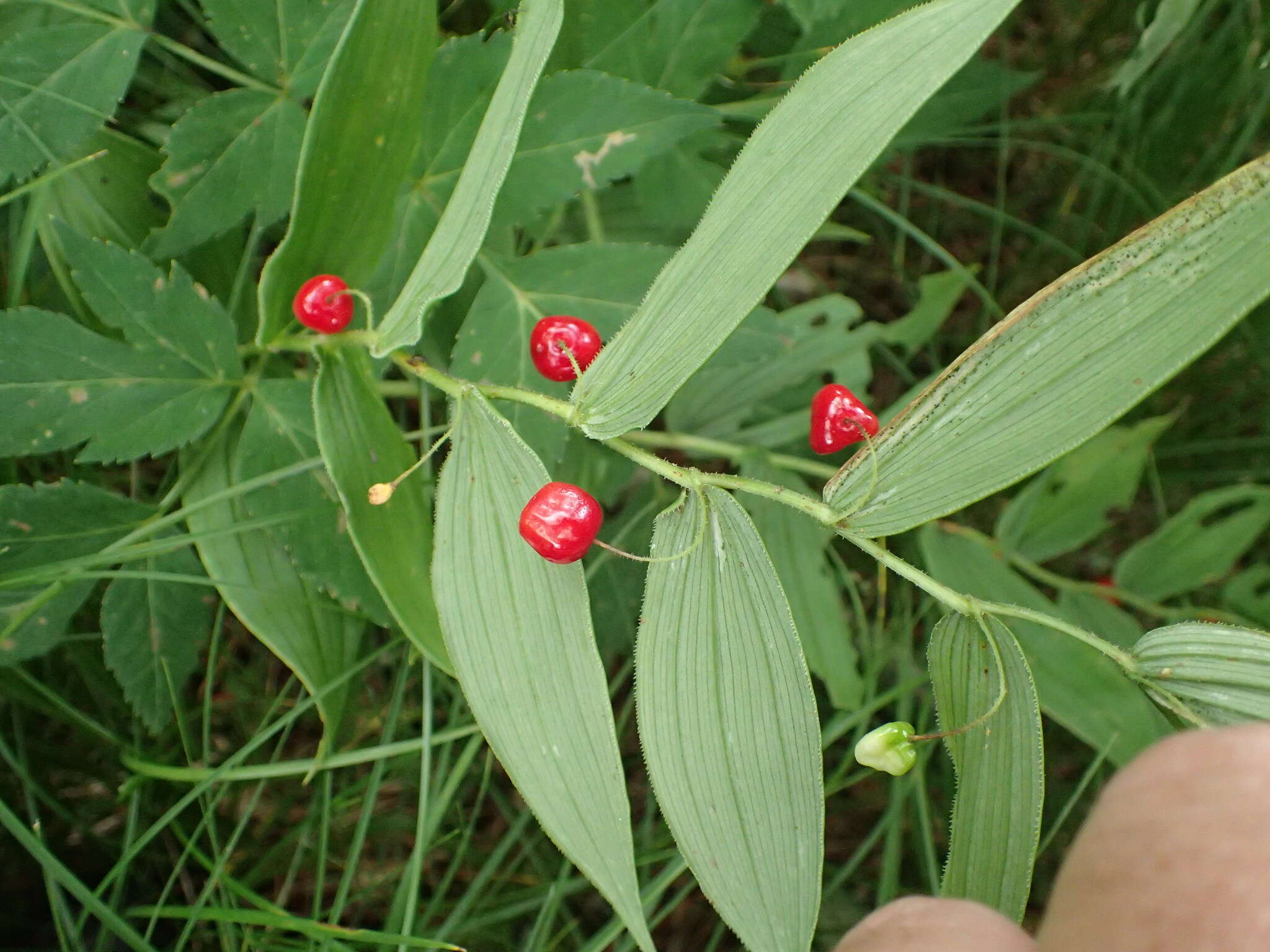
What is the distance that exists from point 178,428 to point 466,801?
945 mm

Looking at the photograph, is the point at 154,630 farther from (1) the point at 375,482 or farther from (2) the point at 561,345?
(2) the point at 561,345

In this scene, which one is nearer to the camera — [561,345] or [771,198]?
[771,198]

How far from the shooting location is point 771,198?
854mm

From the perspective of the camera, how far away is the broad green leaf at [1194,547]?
1.57 meters

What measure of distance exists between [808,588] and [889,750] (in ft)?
1.85

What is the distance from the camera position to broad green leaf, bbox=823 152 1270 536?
824mm

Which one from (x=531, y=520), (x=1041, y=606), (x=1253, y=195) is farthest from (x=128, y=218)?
(x=1041, y=606)

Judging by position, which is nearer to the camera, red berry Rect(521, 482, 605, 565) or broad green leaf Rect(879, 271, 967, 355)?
red berry Rect(521, 482, 605, 565)

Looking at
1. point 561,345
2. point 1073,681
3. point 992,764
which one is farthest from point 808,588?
point 561,345

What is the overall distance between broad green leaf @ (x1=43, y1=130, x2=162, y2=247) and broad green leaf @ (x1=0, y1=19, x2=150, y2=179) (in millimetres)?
68

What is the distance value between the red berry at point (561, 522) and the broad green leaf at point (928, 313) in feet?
3.28

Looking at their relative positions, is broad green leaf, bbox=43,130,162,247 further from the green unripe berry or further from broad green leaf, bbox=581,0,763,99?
the green unripe berry

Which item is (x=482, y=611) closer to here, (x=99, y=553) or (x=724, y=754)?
(x=724, y=754)

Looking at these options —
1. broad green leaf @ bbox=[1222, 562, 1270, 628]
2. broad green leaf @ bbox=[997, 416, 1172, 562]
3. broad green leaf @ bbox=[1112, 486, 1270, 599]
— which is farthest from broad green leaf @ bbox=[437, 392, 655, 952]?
broad green leaf @ bbox=[1222, 562, 1270, 628]
